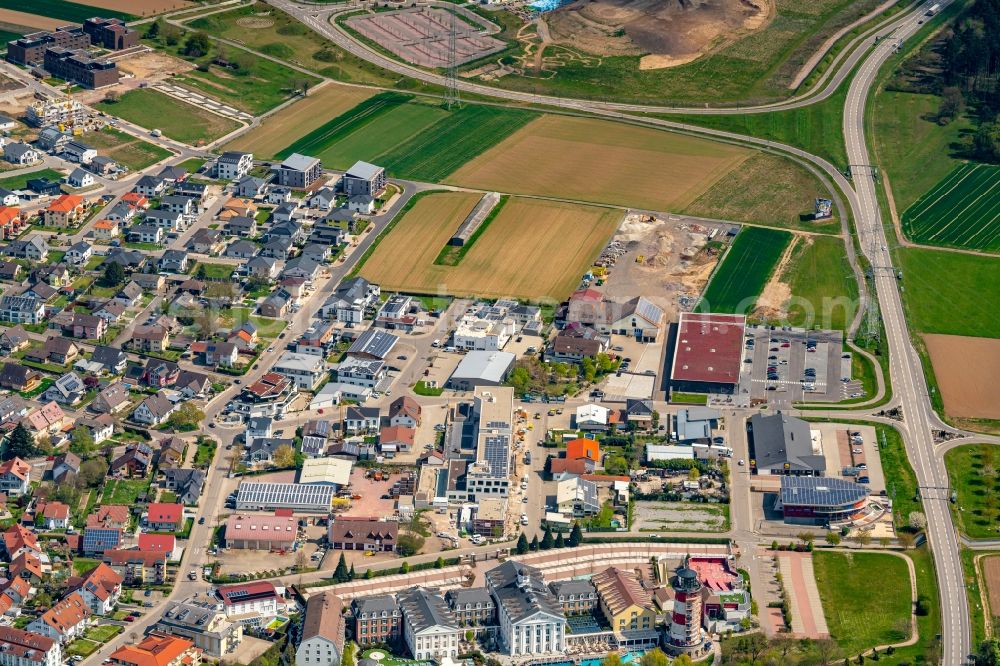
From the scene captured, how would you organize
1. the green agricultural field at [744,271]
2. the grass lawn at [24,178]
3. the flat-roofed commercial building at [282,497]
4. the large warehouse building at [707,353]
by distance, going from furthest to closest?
the grass lawn at [24,178], the green agricultural field at [744,271], the large warehouse building at [707,353], the flat-roofed commercial building at [282,497]

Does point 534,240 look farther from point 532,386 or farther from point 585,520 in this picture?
point 585,520

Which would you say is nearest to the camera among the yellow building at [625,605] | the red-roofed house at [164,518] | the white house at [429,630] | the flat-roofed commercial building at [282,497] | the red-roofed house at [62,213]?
the white house at [429,630]

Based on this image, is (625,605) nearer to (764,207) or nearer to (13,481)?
(13,481)

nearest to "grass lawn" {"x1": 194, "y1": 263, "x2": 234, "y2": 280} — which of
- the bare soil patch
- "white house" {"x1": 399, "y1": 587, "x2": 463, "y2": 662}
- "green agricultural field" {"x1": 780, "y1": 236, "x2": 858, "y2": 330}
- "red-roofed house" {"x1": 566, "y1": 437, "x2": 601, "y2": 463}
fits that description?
"red-roofed house" {"x1": 566, "y1": 437, "x2": 601, "y2": 463}

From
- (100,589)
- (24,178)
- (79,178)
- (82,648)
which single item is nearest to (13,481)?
(100,589)

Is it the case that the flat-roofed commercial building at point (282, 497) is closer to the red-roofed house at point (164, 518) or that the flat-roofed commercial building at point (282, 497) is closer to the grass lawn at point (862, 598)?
the red-roofed house at point (164, 518)

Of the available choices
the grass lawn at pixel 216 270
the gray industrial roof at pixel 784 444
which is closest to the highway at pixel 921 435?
the gray industrial roof at pixel 784 444

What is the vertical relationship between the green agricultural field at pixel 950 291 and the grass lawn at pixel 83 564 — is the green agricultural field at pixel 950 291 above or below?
below

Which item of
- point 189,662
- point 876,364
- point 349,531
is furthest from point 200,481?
A: point 876,364
